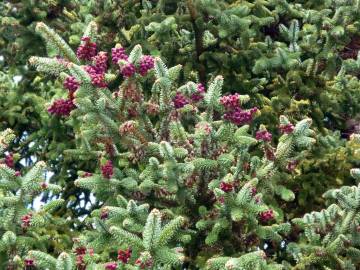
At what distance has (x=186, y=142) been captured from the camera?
5.40m

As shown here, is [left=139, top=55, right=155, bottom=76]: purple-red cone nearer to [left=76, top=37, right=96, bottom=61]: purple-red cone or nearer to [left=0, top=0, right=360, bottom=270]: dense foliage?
[left=0, top=0, right=360, bottom=270]: dense foliage

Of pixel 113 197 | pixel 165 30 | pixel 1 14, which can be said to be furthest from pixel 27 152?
pixel 113 197

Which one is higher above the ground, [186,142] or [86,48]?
[86,48]

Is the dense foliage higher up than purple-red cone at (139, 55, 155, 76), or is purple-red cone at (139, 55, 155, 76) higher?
purple-red cone at (139, 55, 155, 76)

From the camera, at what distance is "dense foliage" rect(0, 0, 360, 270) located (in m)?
5.22

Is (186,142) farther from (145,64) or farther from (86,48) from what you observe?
(86,48)

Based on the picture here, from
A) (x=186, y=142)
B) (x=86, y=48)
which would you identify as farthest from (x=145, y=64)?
(x=186, y=142)

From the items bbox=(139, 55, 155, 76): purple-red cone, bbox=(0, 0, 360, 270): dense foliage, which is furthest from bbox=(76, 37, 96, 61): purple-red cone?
bbox=(139, 55, 155, 76): purple-red cone

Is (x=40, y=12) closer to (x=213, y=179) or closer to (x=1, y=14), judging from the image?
(x=1, y=14)

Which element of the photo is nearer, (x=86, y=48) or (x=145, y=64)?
(x=145, y=64)

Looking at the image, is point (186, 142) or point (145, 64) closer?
point (145, 64)

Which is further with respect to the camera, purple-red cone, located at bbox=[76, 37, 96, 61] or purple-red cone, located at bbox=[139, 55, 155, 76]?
purple-red cone, located at bbox=[76, 37, 96, 61]

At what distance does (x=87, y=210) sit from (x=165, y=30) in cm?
230

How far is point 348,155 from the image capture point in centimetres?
688
